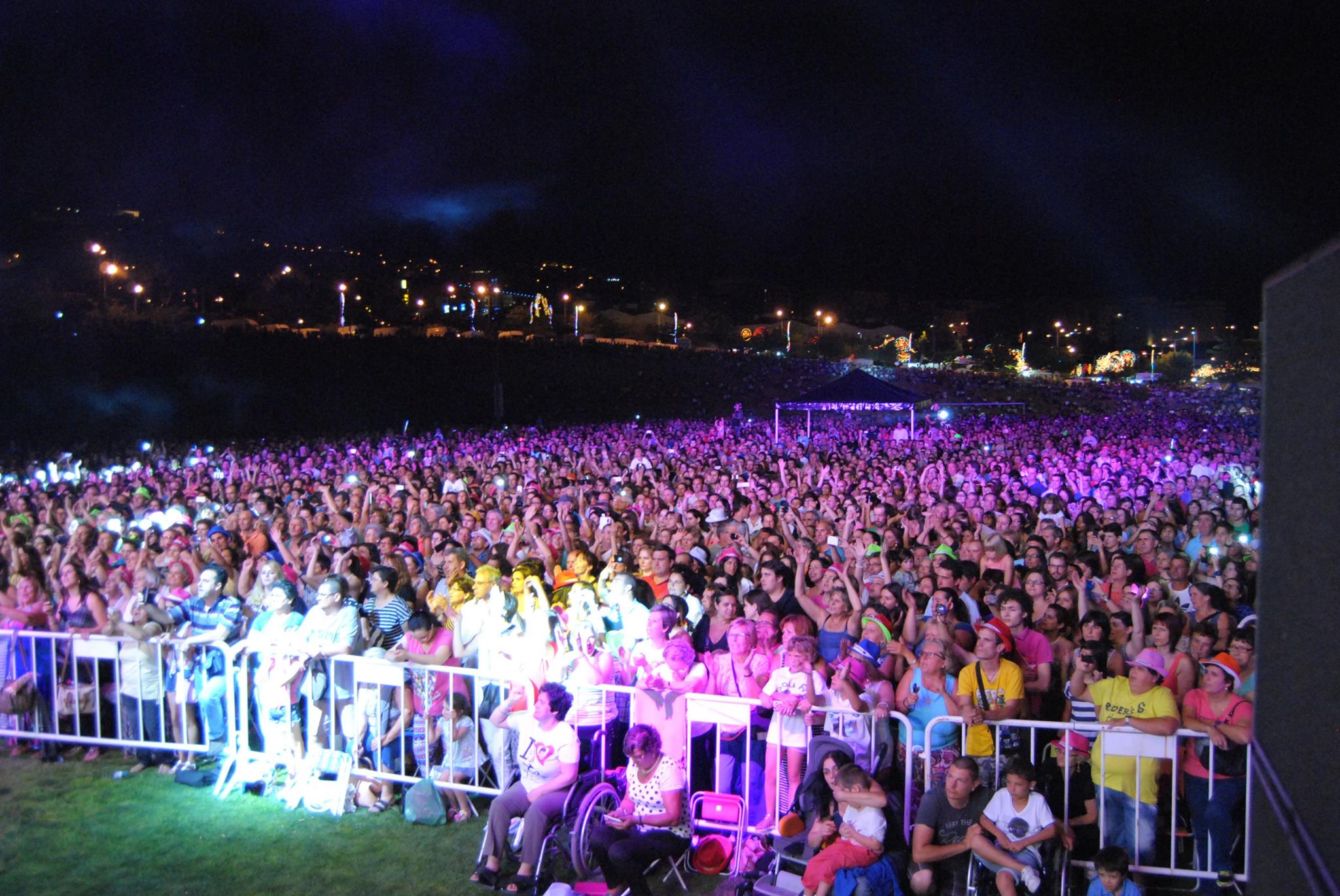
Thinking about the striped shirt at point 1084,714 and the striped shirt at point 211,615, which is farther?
the striped shirt at point 211,615

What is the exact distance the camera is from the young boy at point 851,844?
4.03 m

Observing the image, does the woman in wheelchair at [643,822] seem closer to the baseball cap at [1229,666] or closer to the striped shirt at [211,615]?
the baseball cap at [1229,666]

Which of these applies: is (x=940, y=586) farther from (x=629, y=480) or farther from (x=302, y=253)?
(x=302, y=253)

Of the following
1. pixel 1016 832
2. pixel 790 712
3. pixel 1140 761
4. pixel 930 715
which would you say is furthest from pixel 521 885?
pixel 1140 761

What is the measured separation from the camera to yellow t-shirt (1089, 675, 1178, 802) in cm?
424

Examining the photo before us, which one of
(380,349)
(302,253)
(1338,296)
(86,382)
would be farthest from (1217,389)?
(1338,296)

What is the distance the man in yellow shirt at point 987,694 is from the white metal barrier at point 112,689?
4104mm

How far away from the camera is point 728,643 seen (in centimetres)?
550

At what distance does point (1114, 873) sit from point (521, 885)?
2479 mm

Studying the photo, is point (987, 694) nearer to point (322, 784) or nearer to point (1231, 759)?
point (1231, 759)

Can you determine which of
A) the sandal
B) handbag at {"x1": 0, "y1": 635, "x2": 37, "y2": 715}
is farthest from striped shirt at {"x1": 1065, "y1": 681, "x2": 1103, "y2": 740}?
handbag at {"x1": 0, "y1": 635, "x2": 37, "y2": 715}

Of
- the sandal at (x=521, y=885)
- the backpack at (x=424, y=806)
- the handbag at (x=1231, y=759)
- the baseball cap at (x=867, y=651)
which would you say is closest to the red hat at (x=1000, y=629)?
the baseball cap at (x=867, y=651)

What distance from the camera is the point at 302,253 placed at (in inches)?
1972

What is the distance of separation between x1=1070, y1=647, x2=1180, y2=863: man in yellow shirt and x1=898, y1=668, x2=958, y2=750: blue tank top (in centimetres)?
62
